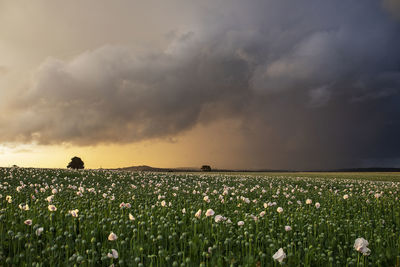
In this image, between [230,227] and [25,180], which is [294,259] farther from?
[25,180]

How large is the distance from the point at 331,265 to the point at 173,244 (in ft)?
10.3

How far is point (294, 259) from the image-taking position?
208 inches

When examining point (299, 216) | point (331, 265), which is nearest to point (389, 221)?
→ point (299, 216)

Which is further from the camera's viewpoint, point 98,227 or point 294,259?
point 98,227

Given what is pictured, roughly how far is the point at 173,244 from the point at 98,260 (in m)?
1.57

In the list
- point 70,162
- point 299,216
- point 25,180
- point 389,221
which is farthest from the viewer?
point 70,162

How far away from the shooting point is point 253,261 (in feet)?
16.1

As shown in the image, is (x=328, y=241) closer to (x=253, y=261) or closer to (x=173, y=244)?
(x=253, y=261)

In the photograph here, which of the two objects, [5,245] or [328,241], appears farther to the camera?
[328,241]

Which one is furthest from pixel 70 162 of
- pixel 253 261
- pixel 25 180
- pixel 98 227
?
pixel 253 261

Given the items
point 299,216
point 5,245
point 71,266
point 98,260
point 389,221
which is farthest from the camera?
point 389,221

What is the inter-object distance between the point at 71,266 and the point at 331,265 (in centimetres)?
464

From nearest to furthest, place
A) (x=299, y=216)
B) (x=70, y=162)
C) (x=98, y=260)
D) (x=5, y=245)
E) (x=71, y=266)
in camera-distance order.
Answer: (x=71, y=266), (x=98, y=260), (x=5, y=245), (x=299, y=216), (x=70, y=162)

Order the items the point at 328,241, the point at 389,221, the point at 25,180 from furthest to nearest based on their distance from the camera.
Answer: the point at 25,180 < the point at 389,221 < the point at 328,241
